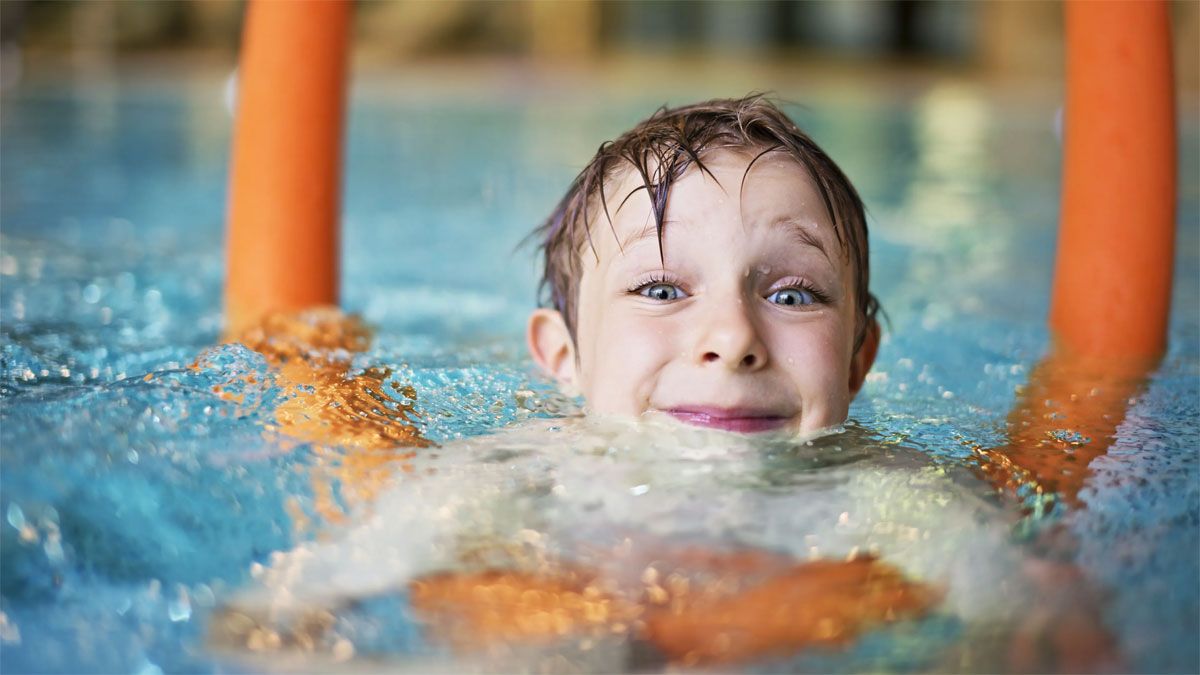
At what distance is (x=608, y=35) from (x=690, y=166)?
519 inches

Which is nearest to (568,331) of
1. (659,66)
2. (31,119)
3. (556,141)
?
(556,141)

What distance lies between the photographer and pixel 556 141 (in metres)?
6.77

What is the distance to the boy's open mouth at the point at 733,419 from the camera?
145cm

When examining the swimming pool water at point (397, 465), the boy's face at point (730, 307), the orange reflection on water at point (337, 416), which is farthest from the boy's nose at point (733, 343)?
the orange reflection on water at point (337, 416)

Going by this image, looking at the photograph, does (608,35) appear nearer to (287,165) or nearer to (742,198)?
(287,165)

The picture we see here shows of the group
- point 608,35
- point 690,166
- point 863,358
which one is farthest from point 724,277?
point 608,35

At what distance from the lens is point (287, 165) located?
7.46 feet

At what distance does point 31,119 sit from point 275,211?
5.59m

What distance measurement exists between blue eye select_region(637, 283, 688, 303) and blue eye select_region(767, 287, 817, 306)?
107 millimetres

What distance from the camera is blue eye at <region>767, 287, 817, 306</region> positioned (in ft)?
5.00

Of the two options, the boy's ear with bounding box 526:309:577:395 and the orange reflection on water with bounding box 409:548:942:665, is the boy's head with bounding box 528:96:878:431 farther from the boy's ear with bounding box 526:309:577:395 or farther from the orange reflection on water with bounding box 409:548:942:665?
the orange reflection on water with bounding box 409:548:942:665

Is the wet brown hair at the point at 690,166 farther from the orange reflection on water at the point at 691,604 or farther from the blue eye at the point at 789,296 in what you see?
the orange reflection on water at the point at 691,604

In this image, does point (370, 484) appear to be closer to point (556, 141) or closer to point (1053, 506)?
point (1053, 506)

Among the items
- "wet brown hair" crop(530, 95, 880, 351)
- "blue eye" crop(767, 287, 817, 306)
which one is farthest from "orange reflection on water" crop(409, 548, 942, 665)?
"wet brown hair" crop(530, 95, 880, 351)
